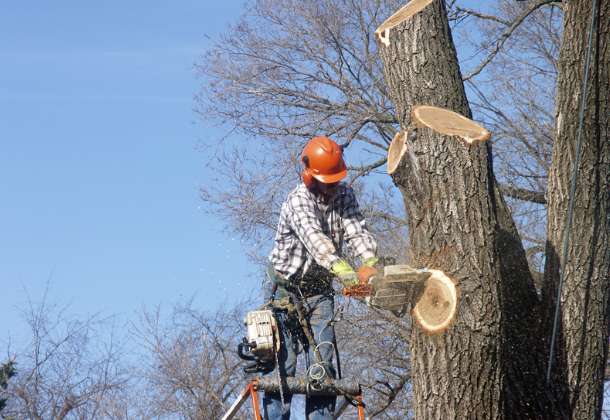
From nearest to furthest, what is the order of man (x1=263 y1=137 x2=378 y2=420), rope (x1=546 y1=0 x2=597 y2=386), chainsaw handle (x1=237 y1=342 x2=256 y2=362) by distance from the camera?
rope (x1=546 y1=0 x2=597 y2=386)
man (x1=263 y1=137 x2=378 y2=420)
chainsaw handle (x1=237 y1=342 x2=256 y2=362)

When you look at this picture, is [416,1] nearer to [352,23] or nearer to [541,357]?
[541,357]

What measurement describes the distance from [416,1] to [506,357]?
7.10 ft

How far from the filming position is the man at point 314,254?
6469mm

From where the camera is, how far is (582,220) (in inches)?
235

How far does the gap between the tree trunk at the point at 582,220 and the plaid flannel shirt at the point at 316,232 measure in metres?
1.24

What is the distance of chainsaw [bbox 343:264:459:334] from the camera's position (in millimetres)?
5184

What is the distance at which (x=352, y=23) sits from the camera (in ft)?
52.5

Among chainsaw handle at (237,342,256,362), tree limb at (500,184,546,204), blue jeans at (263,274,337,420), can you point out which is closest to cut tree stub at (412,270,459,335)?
blue jeans at (263,274,337,420)

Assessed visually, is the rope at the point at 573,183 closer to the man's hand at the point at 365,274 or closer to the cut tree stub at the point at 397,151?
the man's hand at the point at 365,274

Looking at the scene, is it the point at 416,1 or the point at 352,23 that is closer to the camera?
the point at 416,1

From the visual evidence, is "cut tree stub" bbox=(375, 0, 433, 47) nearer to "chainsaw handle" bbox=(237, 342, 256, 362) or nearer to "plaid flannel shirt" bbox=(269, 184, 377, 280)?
"plaid flannel shirt" bbox=(269, 184, 377, 280)

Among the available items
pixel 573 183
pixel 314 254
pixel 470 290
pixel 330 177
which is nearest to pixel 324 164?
pixel 330 177

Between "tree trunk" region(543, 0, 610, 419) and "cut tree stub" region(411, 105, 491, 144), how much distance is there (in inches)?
32.2

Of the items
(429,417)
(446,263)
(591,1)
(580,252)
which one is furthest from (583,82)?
(429,417)
